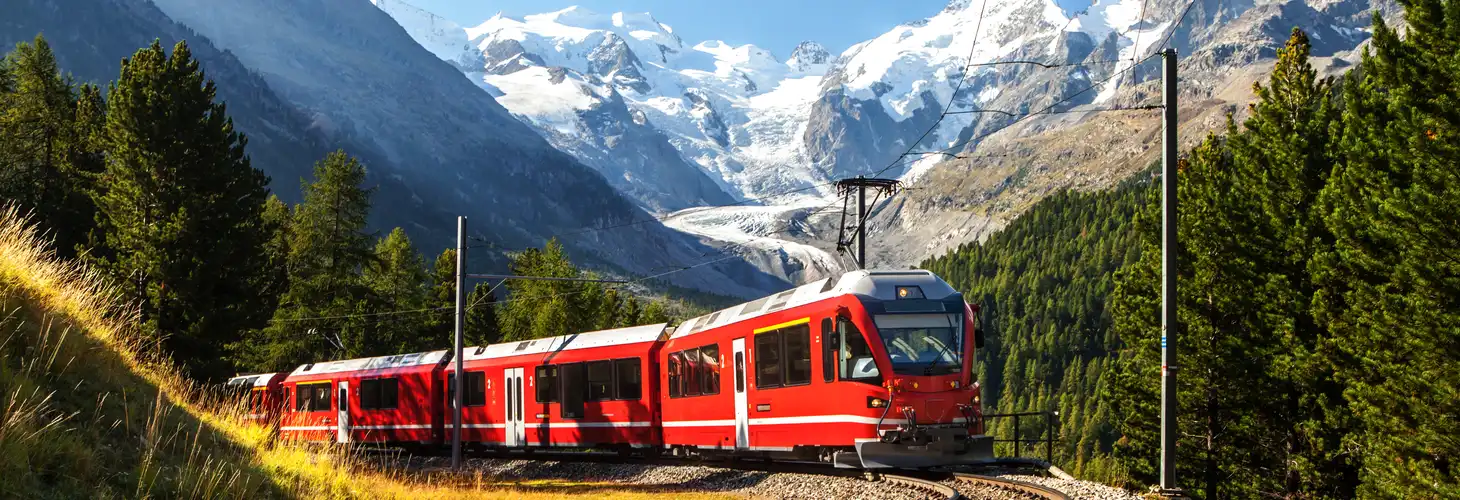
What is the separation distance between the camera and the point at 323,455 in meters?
12.1

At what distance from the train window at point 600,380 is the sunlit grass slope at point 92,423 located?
19122 millimetres

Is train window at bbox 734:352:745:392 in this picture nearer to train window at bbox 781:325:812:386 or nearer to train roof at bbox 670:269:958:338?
train roof at bbox 670:269:958:338

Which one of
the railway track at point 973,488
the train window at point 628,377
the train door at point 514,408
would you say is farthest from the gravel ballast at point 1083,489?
the train door at point 514,408

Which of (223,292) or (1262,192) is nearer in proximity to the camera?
(1262,192)

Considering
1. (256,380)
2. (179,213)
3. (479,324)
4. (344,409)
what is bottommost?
(344,409)

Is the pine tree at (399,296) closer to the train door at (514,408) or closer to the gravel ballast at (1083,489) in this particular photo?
the train door at (514,408)

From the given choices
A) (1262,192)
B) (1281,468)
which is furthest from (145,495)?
(1281,468)

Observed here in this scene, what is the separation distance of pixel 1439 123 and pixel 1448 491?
302 inches

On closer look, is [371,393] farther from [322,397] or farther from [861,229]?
[861,229]

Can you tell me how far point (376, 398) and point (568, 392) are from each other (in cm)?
1289

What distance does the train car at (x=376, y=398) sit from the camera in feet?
129

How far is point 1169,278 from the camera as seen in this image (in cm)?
1778

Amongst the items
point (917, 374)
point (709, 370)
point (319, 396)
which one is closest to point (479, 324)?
point (319, 396)

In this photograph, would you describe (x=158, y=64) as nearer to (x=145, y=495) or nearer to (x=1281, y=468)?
(x=145, y=495)
